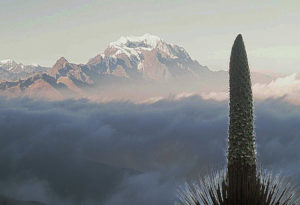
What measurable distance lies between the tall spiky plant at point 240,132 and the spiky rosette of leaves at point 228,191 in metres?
0.15

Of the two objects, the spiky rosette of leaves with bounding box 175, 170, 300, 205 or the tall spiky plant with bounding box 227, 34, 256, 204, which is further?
the spiky rosette of leaves with bounding box 175, 170, 300, 205

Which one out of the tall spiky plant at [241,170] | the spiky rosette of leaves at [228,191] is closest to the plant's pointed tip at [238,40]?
the tall spiky plant at [241,170]

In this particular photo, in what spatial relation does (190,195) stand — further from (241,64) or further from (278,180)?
(241,64)

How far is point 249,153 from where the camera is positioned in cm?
516

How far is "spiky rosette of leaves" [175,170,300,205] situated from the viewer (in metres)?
5.61

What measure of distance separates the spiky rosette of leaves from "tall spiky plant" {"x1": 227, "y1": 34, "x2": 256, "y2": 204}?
149 mm

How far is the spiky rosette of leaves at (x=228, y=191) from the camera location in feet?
18.4

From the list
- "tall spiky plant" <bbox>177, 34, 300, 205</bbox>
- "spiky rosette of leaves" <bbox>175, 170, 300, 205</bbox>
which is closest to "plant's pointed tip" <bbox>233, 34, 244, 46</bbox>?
"tall spiky plant" <bbox>177, 34, 300, 205</bbox>

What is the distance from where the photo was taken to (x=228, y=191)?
5617 millimetres

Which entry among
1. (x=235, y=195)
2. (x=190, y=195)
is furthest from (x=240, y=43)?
(x=190, y=195)

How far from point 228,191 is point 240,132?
1.11m

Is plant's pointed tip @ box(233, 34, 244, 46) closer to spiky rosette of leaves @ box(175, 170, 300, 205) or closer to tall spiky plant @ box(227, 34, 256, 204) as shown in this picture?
tall spiky plant @ box(227, 34, 256, 204)

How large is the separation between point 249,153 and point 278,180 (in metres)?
1.54

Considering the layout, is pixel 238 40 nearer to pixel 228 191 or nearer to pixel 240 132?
pixel 240 132
